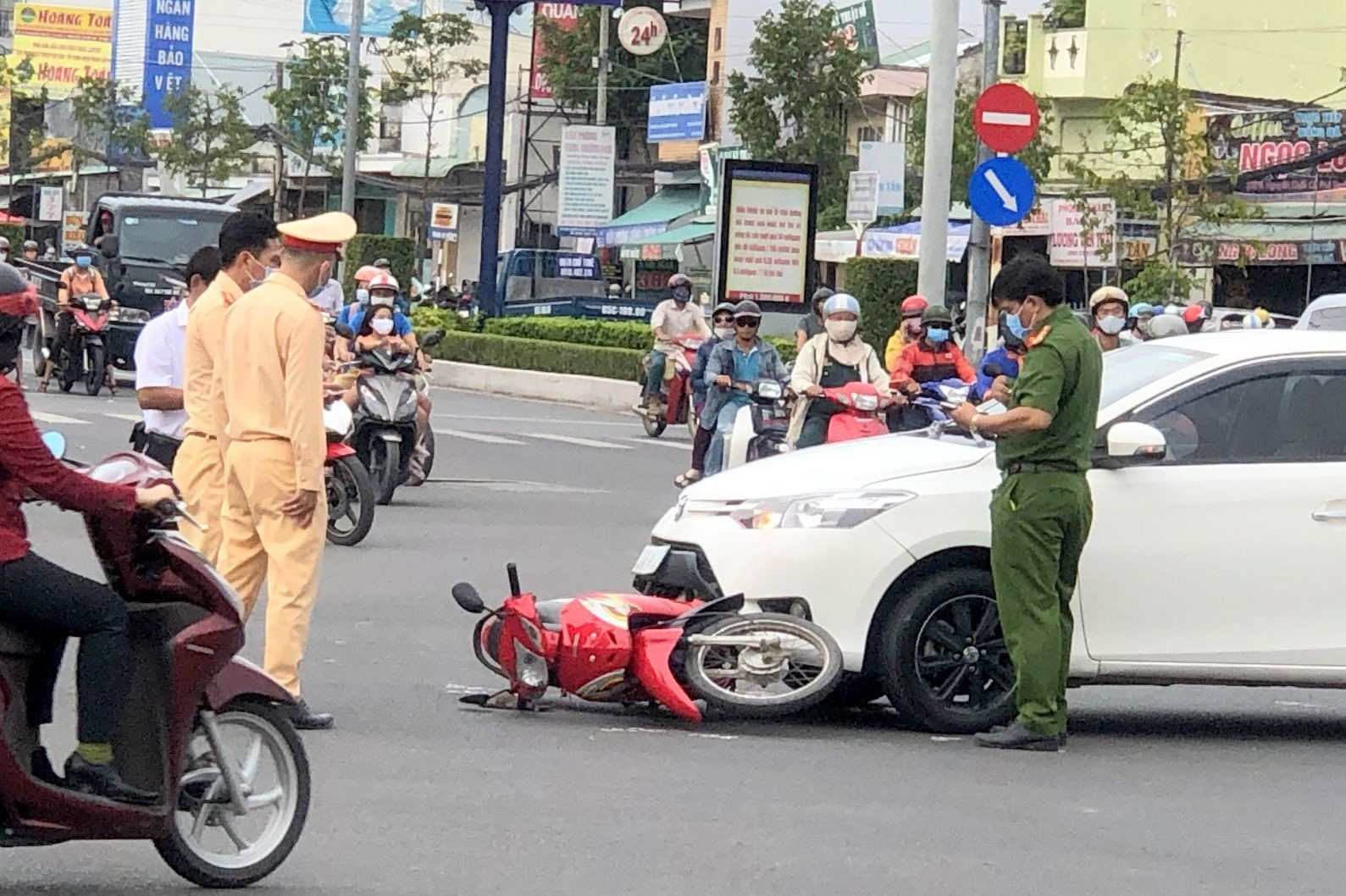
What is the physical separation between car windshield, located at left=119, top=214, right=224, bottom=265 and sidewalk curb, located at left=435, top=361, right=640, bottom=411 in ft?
17.4

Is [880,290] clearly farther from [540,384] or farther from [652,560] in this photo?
[652,560]

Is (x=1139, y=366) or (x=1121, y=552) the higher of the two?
(x=1139, y=366)

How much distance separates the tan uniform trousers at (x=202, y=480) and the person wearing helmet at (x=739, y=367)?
7.70m

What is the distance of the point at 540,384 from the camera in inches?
1344

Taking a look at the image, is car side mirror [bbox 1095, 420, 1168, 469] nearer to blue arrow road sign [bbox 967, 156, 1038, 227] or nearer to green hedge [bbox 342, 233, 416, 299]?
blue arrow road sign [bbox 967, 156, 1038, 227]

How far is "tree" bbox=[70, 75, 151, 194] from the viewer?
7156cm

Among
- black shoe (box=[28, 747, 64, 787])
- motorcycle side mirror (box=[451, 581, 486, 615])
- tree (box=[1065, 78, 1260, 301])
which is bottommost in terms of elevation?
black shoe (box=[28, 747, 64, 787])

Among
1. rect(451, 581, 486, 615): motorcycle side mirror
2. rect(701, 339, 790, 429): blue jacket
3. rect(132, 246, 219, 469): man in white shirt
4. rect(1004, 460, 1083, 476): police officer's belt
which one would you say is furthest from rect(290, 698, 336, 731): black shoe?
rect(701, 339, 790, 429): blue jacket

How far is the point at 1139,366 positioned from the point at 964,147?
120ft

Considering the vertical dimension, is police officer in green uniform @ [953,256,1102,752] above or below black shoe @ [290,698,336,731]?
above

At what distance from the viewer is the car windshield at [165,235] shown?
102 ft

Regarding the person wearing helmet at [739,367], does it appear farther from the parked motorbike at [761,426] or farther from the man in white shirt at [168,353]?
the man in white shirt at [168,353]

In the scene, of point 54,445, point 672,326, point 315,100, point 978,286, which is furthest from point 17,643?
point 315,100

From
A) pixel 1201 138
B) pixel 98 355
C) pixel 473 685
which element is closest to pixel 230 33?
pixel 1201 138
